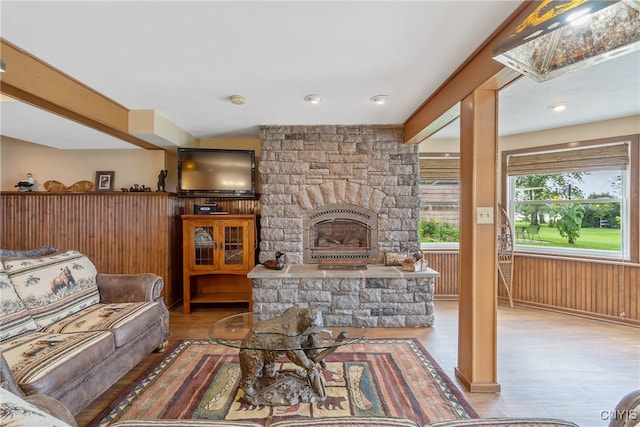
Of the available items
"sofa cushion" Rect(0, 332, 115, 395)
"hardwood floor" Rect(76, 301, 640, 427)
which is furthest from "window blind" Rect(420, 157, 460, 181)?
"sofa cushion" Rect(0, 332, 115, 395)

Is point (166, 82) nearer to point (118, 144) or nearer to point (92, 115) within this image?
point (92, 115)

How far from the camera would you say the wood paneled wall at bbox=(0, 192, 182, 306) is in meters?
3.71

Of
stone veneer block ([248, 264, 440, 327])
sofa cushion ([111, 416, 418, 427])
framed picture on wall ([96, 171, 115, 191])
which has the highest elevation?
framed picture on wall ([96, 171, 115, 191])

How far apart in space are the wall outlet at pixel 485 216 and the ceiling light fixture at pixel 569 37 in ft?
3.31

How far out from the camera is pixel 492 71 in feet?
5.89

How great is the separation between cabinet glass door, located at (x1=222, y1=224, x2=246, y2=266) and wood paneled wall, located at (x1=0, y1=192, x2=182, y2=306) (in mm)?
736

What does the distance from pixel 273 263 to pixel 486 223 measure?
2179mm

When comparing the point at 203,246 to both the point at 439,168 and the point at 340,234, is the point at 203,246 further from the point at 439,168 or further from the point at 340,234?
the point at 439,168

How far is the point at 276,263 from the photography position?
335 centimetres

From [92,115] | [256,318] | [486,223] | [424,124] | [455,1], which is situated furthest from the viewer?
[424,124]

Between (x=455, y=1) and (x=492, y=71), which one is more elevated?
(x=455, y=1)

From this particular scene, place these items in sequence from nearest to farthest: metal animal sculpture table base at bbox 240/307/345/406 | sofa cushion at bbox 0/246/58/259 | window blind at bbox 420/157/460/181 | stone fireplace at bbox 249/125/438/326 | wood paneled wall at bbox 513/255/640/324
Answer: metal animal sculpture table base at bbox 240/307/345/406
sofa cushion at bbox 0/246/58/259
wood paneled wall at bbox 513/255/640/324
stone fireplace at bbox 249/125/438/326
window blind at bbox 420/157/460/181

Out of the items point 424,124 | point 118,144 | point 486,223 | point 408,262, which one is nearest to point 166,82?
point 118,144

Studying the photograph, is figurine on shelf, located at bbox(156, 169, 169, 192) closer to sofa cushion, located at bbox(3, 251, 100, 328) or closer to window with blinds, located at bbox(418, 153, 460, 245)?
sofa cushion, located at bbox(3, 251, 100, 328)
